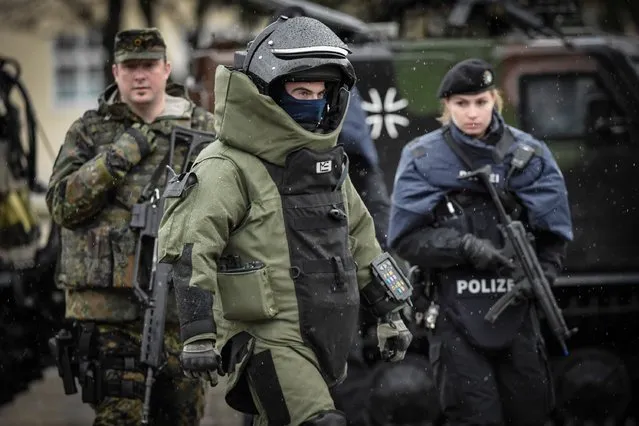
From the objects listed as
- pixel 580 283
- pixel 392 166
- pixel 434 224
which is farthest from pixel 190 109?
pixel 580 283

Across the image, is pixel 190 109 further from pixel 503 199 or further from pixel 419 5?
pixel 419 5

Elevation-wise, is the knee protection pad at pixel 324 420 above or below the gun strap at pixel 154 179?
below

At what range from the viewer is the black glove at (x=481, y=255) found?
6.46 metres

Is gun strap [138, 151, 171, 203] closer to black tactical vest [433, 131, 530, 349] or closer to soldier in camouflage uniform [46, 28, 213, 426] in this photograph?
soldier in camouflage uniform [46, 28, 213, 426]

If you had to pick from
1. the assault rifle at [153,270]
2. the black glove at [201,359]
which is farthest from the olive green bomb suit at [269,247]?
the assault rifle at [153,270]

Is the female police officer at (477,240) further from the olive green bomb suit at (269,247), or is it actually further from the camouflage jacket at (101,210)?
the olive green bomb suit at (269,247)

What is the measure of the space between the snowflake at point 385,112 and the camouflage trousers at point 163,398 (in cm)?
299

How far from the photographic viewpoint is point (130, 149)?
662 centimetres

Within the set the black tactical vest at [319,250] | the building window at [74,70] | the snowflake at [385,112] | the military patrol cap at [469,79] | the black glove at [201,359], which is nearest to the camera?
the black glove at [201,359]

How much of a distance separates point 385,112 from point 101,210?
3.02 meters

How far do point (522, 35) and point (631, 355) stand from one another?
2.20m

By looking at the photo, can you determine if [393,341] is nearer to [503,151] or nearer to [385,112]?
[503,151]

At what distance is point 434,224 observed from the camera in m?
6.76

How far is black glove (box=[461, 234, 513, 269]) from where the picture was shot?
6457 mm
